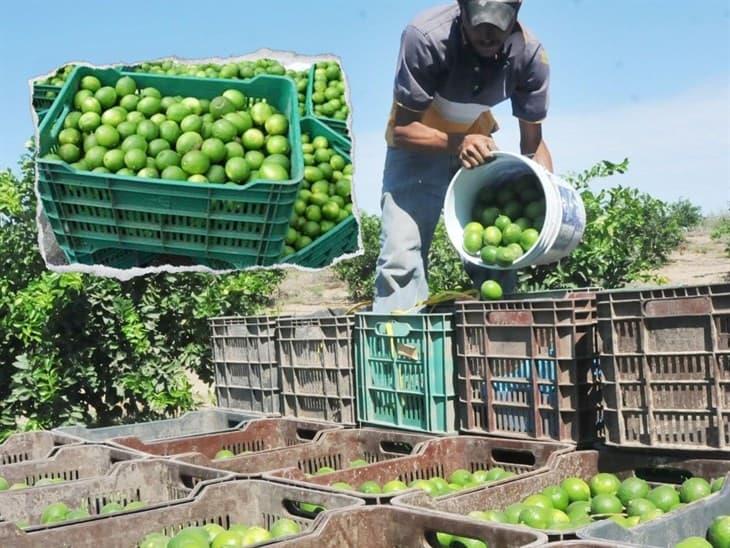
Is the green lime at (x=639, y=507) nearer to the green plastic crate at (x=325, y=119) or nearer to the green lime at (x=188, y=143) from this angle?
the green lime at (x=188, y=143)

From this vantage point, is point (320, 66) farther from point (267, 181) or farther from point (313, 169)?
point (267, 181)

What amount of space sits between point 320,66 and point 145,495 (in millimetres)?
2816

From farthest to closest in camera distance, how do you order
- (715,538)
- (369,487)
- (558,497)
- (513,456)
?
(513,456) → (369,487) → (558,497) → (715,538)

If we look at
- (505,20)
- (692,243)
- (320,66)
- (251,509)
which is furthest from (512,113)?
(692,243)

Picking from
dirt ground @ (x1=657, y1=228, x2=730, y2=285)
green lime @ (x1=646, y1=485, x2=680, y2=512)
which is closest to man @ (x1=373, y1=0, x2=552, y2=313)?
green lime @ (x1=646, y1=485, x2=680, y2=512)

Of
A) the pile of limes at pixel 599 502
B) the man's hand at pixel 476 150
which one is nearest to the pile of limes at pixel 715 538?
the pile of limes at pixel 599 502

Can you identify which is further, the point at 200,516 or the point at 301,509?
the point at 301,509

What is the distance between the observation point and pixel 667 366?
137 inches

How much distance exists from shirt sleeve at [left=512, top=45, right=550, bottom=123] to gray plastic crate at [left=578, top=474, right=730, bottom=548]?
2434mm

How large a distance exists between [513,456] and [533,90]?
1.89 metres

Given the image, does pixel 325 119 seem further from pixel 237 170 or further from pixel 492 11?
pixel 492 11

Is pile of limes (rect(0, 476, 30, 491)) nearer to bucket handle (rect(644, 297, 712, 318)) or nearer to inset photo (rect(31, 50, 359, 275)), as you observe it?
inset photo (rect(31, 50, 359, 275))

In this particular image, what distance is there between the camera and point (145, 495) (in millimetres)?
4051

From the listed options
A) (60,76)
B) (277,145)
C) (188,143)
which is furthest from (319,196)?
(60,76)
